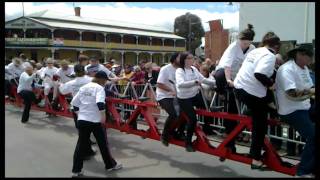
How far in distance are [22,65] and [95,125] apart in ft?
24.6

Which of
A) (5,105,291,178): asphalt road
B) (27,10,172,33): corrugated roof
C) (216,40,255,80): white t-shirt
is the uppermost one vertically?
(27,10,172,33): corrugated roof

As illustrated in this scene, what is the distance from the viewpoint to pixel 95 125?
5973mm

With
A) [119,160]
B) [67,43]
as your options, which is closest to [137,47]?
[67,43]

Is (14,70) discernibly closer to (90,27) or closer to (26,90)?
(26,90)

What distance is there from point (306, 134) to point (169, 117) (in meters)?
2.45

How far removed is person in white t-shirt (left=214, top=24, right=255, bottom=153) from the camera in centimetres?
548

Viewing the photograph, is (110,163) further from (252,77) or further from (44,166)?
(252,77)

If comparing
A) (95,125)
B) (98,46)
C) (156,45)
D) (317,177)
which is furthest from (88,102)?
(156,45)

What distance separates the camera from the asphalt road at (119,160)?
19.7ft

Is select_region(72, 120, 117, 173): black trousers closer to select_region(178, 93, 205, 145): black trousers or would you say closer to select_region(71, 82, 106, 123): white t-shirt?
select_region(71, 82, 106, 123): white t-shirt

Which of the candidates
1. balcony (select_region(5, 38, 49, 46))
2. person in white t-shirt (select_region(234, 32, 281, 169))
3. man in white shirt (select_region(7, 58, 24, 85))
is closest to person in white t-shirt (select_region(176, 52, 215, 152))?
person in white t-shirt (select_region(234, 32, 281, 169))

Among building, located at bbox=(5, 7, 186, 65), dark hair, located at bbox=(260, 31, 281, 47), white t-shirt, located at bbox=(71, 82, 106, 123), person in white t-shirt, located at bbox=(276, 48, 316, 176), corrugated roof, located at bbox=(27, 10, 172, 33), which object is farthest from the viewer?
corrugated roof, located at bbox=(27, 10, 172, 33)

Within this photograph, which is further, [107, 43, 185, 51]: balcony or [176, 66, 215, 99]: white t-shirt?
[107, 43, 185, 51]: balcony

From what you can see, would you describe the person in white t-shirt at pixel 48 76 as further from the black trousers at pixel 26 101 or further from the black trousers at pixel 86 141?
the black trousers at pixel 86 141
